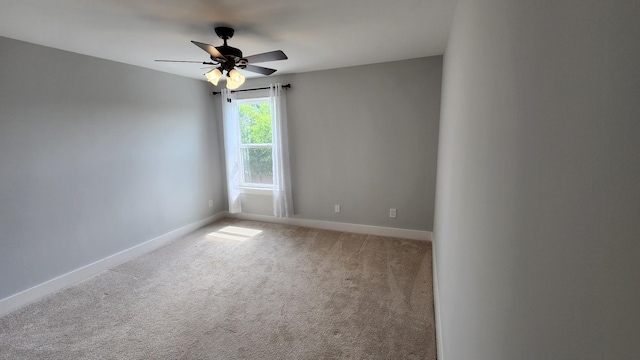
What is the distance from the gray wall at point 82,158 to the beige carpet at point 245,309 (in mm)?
453

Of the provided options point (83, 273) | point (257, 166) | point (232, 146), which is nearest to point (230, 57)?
point (232, 146)

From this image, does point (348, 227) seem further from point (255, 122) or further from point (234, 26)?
point (234, 26)

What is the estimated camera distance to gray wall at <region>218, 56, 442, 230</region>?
3408 millimetres

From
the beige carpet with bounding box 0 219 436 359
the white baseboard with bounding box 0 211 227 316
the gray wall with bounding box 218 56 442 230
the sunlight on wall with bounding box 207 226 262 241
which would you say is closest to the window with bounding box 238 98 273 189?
the gray wall with bounding box 218 56 442 230

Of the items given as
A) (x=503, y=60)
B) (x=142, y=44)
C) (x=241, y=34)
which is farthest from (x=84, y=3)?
(x=503, y=60)

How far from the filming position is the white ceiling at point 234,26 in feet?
6.12

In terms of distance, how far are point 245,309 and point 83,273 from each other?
6.50 feet

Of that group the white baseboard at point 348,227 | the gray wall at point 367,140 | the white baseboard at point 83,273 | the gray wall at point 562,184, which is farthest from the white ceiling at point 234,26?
the white baseboard at point 348,227

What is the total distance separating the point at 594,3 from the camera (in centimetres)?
34

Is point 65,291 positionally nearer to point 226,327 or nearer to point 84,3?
point 226,327

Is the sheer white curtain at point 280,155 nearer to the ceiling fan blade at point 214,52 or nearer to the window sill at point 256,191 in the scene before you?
the window sill at point 256,191

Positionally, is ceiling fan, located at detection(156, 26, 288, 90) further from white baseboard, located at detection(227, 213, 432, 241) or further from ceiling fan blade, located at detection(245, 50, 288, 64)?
white baseboard, located at detection(227, 213, 432, 241)

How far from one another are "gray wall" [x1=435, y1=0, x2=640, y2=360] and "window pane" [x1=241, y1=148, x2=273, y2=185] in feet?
12.7

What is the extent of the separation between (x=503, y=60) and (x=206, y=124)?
4.47 meters
